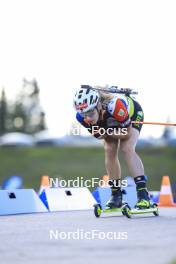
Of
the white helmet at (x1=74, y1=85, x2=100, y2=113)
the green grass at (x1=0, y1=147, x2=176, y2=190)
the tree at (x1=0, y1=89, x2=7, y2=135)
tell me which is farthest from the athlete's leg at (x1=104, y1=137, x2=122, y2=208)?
the tree at (x1=0, y1=89, x2=7, y2=135)

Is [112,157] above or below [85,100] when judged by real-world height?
below

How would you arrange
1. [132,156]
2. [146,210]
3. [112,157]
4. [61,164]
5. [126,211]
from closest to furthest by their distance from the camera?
1. [126,211]
2. [146,210]
3. [132,156]
4. [112,157]
5. [61,164]

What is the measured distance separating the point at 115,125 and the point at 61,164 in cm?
2663

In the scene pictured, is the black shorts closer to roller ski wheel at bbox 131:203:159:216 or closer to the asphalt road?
roller ski wheel at bbox 131:203:159:216

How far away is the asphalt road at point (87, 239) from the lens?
5957 millimetres

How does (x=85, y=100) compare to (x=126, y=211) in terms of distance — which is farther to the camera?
(x=126, y=211)

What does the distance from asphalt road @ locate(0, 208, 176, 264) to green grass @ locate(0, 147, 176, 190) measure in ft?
69.7

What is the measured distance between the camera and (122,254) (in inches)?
242

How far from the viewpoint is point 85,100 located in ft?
31.0

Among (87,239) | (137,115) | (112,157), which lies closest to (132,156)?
(112,157)


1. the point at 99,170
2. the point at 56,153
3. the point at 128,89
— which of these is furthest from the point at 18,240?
the point at 56,153

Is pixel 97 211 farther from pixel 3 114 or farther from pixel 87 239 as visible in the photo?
pixel 3 114

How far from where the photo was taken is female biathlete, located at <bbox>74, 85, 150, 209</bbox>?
31.3 feet

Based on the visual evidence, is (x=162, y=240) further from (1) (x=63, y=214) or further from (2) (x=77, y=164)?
(2) (x=77, y=164)
